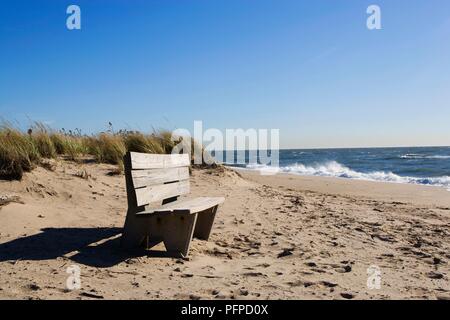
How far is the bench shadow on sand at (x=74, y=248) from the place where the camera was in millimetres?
4305

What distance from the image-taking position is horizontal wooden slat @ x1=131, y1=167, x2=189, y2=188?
14.9ft

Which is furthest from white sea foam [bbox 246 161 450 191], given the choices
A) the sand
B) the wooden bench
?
the wooden bench

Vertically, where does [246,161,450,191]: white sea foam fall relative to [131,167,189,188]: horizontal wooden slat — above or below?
below

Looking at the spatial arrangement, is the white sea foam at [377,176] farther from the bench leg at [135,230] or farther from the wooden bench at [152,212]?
the bench leg at [135,230]

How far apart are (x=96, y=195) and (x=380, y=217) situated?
4.73 meters

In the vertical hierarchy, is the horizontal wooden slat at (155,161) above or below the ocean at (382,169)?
above

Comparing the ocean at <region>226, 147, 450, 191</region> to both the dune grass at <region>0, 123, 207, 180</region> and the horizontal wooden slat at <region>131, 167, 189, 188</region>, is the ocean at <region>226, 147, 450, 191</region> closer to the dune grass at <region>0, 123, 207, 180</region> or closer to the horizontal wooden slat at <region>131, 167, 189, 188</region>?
the dune grass at <region>0, 123, 207, 180</region>

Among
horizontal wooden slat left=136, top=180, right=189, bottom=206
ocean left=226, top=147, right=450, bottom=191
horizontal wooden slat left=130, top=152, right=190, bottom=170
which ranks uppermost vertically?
horizontal wooden slat left=130, top=152, right=190, bottom=170

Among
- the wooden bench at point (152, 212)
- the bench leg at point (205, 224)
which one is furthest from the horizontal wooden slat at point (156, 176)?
the bench leg at point (205, 224)

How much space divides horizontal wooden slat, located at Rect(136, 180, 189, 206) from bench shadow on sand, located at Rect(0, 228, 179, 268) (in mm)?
576

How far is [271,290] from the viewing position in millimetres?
3691

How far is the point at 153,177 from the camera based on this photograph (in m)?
4.95

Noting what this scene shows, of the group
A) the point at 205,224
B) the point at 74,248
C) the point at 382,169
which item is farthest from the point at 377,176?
the point at 74,248
